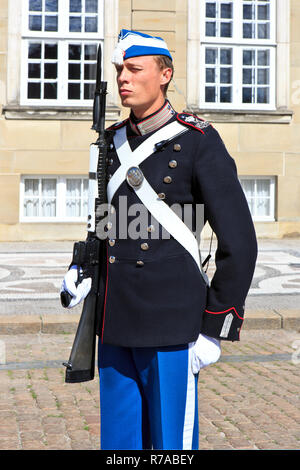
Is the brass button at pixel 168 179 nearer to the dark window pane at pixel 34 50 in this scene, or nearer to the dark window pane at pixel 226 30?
the dark window pane at pixel 34 50

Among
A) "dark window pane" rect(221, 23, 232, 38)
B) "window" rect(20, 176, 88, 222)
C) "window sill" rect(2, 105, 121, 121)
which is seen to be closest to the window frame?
"dark window pane" rect(221, 23, 232, 38)

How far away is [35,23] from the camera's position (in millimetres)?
15914

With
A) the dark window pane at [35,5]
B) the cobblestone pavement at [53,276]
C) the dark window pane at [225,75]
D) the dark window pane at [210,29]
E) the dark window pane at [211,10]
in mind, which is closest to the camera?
the cobblestone pavement at [53,276]

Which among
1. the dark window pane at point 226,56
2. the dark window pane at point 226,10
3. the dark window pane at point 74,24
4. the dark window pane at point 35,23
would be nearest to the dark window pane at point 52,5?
the dark window pane at point 35,23

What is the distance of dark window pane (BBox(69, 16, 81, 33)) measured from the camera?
16031 mm

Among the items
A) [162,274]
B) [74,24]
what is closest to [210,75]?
[74,24]

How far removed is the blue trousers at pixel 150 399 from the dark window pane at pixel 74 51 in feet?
46.3

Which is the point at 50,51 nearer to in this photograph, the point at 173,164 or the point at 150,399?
the point at 173,164

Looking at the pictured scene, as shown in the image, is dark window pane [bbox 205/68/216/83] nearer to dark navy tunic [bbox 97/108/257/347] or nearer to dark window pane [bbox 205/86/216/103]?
dark window pane [bbox 205/86/216/103]

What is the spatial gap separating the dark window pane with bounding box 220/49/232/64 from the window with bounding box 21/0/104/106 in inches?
104

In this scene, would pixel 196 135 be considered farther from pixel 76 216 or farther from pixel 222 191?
pixel 76 216

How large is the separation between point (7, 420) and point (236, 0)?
13.7m

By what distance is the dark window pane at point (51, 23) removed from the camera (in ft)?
52.4

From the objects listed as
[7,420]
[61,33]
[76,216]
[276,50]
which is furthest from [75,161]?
[7,420]
